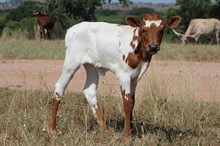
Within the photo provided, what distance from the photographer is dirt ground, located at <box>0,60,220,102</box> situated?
29.7ft

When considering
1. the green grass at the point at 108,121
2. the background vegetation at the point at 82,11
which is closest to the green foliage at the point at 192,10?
the background vegetation at the point at 82,11

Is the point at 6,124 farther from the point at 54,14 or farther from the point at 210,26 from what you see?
the point at 54,14

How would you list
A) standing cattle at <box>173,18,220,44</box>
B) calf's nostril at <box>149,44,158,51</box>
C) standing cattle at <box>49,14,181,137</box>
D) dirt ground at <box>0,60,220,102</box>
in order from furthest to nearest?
standing cattle at <box>173,18,220,44</box> < dirt ground at <box>0,60,220,102</box> < standing cattle at <box>49,14,181,137</box> < calf's nostril at <box>149,44,158,51</box>

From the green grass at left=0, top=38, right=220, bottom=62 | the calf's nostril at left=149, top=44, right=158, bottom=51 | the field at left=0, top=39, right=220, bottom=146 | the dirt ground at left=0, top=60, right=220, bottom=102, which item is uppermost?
the calf's nostril at left=149, top=44, right=158, bottom=51

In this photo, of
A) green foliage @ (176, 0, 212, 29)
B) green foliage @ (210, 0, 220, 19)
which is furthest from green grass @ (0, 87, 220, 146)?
green foliage @ (210, 0, 220, 19)

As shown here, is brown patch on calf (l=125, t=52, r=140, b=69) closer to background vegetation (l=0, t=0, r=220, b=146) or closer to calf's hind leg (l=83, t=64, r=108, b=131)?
background vegetation (l=0, t=0, r=220, b=146)

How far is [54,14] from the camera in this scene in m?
32.4

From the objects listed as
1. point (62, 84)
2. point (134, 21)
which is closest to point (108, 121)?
point (62, 84)

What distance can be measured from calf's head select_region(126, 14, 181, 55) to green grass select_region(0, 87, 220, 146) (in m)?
1.14

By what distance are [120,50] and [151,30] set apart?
1.79 feet

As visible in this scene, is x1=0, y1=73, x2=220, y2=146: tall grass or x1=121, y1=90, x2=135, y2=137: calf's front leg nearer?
x1=0, y1=73, x2=220, y2=146: tall grass

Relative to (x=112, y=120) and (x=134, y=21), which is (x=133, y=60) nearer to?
(x=134, y=21)

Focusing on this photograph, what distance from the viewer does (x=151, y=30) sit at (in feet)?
20.4

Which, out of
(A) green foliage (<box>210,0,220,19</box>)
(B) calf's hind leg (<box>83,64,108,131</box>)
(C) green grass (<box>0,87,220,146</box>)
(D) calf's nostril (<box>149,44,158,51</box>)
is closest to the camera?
(D) calf's nostril (<box>149,44,158,51</box>)
